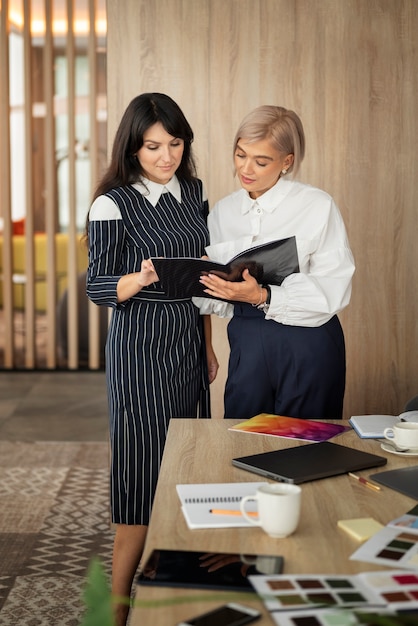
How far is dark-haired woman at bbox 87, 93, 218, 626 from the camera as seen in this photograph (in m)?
2.44

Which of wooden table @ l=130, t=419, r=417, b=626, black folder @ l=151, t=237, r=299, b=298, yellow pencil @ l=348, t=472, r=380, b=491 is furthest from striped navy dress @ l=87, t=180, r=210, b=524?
yellow pencil @ l=348, t=472, r=380, b=491

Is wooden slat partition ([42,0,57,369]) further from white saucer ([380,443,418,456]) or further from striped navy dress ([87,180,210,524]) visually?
white saucer ([380,443,418,456])

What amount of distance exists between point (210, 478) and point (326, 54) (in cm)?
222

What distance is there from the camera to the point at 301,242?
2.50m

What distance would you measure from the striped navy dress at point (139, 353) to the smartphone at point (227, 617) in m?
1.30

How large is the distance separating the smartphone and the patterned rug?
1.65m

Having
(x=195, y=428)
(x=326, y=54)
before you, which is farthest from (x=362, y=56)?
(x=195, y=428)

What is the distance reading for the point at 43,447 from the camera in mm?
4859

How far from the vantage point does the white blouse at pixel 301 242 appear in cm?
245

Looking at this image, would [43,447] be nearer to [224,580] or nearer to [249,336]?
[249,336]

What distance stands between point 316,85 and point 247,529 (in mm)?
2384

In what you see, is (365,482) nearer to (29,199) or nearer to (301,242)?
(301,242)

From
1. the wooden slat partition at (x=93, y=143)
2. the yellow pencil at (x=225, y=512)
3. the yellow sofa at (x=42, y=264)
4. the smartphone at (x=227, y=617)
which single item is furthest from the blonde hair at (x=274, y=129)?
the yellow sofa at (x=42, y=264)

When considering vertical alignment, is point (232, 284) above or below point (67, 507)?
above
